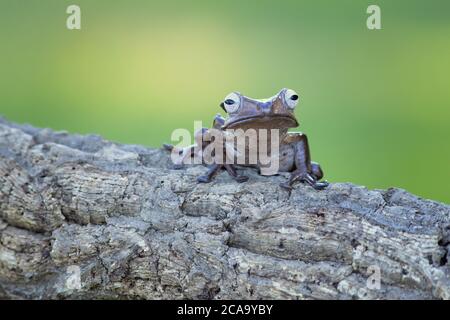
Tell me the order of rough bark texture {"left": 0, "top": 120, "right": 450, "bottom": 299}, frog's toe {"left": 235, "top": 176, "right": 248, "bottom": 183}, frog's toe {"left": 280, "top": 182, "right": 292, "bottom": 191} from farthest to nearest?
frog's toe {"left": 235, "top": 176, "right": 248, "bottom": 183}, frog's toe {"left": 280, "top": 182, "right": 292, "bottom": 191}, rough bark texture {"left": 0, "top": 120, "right": 450, "bottom": 299}

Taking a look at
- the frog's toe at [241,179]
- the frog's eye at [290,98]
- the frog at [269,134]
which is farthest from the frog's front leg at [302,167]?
the frog's eye at [290,98]

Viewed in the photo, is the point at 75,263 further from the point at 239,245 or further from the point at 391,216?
the point at 391,216

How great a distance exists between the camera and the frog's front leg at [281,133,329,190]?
4.03 metres

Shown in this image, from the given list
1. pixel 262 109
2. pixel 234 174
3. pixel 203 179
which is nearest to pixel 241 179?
pixel 234 174

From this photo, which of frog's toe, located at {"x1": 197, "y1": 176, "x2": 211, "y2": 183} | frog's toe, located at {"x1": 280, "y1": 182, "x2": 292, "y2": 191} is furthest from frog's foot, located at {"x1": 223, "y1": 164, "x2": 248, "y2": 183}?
frog's toe, located at {"x1": 280, "y1": 182, "x2": 292, "y2": 191}

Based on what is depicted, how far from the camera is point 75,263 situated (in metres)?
3.95

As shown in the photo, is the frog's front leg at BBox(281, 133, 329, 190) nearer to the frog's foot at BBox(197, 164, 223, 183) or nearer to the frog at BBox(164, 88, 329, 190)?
the frog at BBox(164, 88, 329, 190)

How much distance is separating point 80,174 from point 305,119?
508 cm

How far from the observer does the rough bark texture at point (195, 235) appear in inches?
133

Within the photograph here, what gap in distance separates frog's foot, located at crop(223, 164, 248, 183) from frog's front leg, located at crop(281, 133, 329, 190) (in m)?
0.32

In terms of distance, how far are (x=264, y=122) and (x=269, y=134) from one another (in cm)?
27

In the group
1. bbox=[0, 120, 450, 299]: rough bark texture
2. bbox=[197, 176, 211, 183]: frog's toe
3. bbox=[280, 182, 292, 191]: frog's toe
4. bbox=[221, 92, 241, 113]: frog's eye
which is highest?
bbox=[221, 92, 241, 113]: frog's eye
